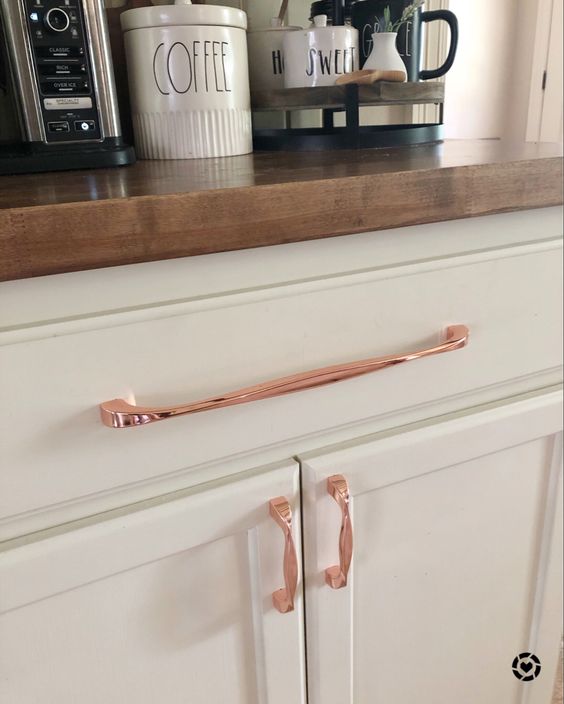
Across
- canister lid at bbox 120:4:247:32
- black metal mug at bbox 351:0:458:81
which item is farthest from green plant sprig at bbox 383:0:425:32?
canister lid at bbox 120:4:247:32

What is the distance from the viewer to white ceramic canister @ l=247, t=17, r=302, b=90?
842mm

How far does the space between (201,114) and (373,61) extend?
25 centimetres

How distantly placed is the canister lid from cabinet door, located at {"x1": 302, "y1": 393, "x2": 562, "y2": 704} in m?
0.48

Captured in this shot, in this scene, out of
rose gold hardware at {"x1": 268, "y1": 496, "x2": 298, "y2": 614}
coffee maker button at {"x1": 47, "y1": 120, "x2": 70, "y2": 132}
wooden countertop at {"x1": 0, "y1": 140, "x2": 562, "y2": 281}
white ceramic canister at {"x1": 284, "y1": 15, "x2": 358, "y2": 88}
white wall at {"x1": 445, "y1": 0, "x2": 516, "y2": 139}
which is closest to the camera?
wooden countertop at {"x1": 0, "y1": 140, "x2": 562, "y2": 281}

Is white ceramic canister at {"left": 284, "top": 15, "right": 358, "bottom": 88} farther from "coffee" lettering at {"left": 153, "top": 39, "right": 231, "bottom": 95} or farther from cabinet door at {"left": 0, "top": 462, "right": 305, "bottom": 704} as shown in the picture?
cabinet door at {"left": 0, "top": 462, "right": 305, "bottom": 704}

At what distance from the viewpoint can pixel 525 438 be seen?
0.66m

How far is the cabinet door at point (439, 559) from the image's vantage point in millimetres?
595

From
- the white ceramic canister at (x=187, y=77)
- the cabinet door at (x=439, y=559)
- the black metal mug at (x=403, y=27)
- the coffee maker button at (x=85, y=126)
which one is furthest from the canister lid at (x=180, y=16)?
the cabinet door at (x=439, y=559)

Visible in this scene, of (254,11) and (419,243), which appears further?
(254,11)

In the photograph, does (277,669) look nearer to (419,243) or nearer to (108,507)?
(108,507)

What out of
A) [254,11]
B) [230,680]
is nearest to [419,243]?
[230,680]

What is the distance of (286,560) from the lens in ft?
1.79

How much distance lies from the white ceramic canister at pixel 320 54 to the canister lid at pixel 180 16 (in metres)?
0.13

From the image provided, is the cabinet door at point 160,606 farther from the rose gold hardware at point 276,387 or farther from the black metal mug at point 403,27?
the black metal mug at point 403,27
